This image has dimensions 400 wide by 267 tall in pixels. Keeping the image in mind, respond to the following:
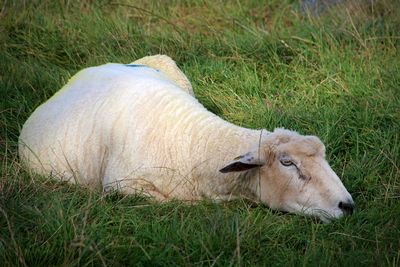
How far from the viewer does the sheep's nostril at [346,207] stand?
445cm

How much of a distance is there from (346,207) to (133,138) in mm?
1485

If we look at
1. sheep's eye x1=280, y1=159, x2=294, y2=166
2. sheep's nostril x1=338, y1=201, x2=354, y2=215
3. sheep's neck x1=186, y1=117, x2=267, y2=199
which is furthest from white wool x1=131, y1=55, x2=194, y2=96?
sheep's nostril x1=338, y1=201, x2=354, y2=215

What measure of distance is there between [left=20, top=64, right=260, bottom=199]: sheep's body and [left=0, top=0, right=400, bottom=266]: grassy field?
19 cm

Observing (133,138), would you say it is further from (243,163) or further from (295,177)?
(295,177)

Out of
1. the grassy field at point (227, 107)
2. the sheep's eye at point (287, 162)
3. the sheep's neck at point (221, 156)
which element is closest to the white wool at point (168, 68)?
the grassy field at point (227, 107)

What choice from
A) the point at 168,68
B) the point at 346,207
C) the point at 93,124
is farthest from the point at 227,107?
the point at 346,207

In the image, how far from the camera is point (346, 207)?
4477 millimetres

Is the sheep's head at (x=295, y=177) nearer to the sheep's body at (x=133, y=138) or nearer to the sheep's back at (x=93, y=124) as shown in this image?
the sheep's body at (x=133, y=138)

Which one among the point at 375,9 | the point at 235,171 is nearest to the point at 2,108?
the point at 235,171

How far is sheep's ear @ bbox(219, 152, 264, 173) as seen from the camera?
452 cm

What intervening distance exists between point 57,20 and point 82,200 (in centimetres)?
347

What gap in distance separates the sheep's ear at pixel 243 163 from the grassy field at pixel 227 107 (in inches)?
10.3

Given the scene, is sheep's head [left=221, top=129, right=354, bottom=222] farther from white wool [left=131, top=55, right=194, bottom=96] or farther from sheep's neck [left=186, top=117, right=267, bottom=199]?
white wool [left=131, top=55, right=194, bottom=96]

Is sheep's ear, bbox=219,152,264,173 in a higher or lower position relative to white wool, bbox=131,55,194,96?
higher
